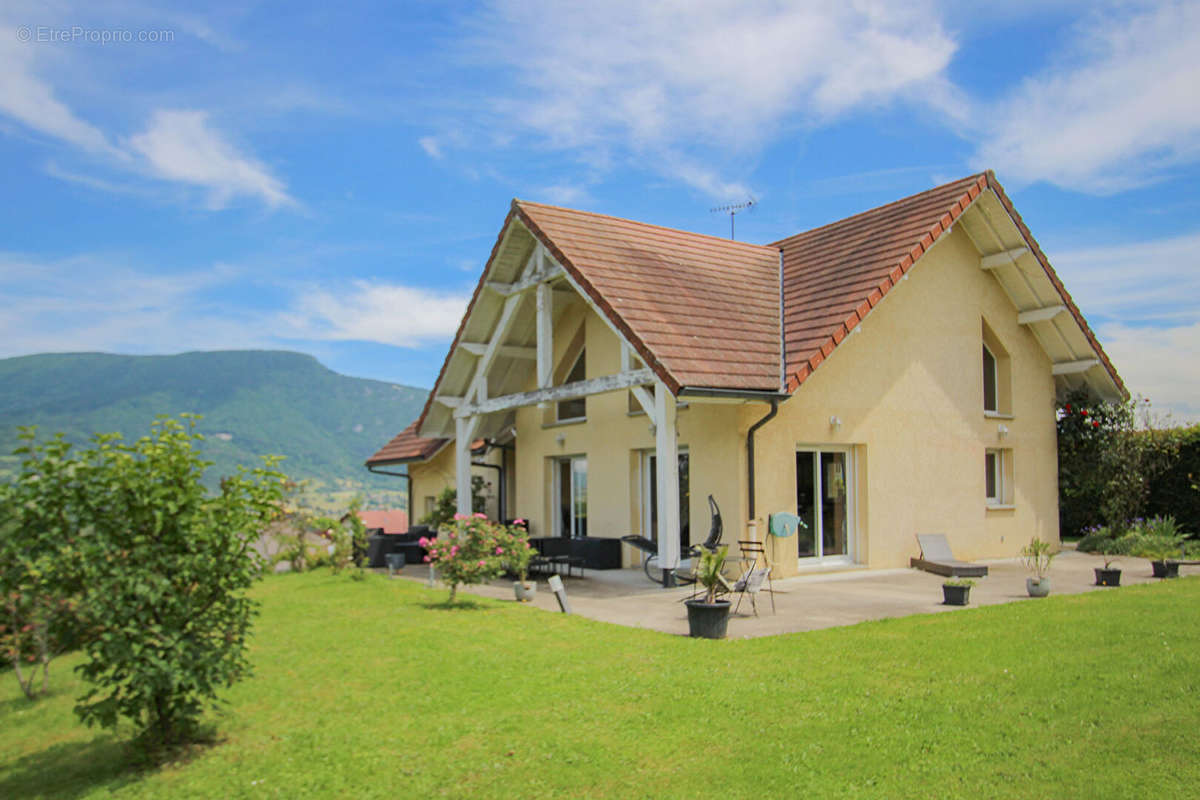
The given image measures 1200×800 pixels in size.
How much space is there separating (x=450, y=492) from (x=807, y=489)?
9.76 metres

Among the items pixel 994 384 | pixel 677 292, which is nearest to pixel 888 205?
pixel 994 384

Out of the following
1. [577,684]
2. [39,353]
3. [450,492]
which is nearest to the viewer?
[577,684]

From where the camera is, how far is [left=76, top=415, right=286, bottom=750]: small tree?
582 centimetres

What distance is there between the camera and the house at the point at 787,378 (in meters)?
14.5

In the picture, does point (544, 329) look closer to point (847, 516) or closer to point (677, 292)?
point (677, 292)

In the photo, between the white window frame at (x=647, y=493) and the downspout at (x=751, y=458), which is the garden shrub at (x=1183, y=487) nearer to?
the downspout at (x=751, y=458)

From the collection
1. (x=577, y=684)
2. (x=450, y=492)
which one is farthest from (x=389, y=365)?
(x=577, y=684)

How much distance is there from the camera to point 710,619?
946 centimetres

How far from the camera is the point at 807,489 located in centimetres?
1554

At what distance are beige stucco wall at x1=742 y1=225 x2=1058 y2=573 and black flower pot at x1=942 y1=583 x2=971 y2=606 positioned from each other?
11.3 feet

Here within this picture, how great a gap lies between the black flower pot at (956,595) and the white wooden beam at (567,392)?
5.07 m

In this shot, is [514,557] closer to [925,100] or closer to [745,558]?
[745,558]

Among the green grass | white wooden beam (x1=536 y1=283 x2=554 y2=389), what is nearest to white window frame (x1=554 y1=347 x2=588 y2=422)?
white wooden beam (x1=536 y1=283 x2=554 y2=389)

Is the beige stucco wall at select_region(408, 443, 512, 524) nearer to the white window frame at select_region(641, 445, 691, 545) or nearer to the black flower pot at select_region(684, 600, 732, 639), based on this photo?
the white window frame at select_region(641, 445, 691, 545)
